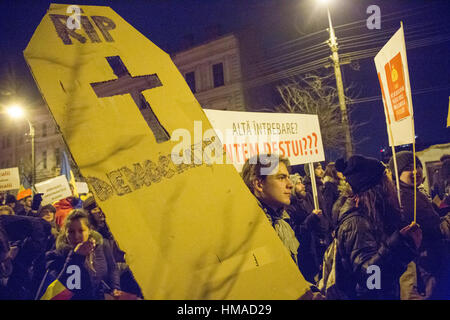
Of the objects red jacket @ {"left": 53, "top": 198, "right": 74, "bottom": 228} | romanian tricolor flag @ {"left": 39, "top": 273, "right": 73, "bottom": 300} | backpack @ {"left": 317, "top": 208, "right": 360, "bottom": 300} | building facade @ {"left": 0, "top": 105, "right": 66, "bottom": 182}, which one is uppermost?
building facade @ {"left": 0, "top": 105, "right": 66, "bottom": 182}

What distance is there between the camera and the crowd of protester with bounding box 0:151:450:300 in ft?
8.00

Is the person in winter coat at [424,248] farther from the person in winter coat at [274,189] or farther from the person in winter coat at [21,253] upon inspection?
the person in winter coat at [21,253]

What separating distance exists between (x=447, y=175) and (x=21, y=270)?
6.32 m

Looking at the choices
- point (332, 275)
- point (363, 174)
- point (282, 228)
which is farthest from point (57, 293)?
point (363, 174)

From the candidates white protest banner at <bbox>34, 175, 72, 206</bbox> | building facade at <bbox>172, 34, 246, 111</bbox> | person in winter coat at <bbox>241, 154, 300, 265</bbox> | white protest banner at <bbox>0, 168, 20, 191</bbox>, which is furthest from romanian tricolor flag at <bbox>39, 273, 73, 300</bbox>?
building facade at <bbox>172, 34, 246, 111</bbox>

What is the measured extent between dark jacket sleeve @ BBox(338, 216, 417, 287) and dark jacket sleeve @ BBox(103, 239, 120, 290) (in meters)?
1.86

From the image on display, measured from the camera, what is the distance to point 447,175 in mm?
5512

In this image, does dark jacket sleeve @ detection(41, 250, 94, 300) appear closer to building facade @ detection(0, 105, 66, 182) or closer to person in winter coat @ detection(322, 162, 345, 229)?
person in winter coat @ detection(322, 162, 345, 229)

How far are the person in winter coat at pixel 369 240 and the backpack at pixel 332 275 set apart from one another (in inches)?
0.4

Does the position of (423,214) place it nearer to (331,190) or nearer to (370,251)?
(370,251)

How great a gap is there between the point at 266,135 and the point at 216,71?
19.2 metres

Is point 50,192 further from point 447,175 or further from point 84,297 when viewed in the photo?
point 447,175

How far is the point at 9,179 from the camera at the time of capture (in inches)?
298

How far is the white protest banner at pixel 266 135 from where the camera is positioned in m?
3.75
